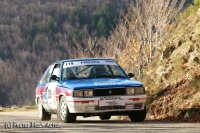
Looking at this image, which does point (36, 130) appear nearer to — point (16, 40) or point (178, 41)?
point (178, 41)

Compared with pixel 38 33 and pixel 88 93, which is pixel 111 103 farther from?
pixel 38 33

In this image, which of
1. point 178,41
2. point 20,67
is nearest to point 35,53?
point 20,67

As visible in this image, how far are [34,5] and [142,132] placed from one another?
166 meters

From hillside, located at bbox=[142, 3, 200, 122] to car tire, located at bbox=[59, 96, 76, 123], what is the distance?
9.20 feet

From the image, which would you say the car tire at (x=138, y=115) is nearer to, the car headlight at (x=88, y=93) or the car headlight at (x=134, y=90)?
the car headlight at (x=134, y=90)

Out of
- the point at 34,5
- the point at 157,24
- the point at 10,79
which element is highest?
the point at 34,5

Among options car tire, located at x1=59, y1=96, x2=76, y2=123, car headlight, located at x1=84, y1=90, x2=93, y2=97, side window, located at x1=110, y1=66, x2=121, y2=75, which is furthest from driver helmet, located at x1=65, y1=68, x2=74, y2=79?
car headlight, located at x1=84, y1=90, x2=93, y2=97

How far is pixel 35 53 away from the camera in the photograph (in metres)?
153

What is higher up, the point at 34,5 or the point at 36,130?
the point at 34,5

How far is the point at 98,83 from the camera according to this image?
43.8ft

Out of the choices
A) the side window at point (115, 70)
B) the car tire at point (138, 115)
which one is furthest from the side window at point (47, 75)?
the car tire at point (138, 115)

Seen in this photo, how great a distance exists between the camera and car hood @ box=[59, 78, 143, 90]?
13.1 meters

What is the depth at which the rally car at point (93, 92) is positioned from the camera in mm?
13047

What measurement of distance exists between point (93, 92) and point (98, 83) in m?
0.38
